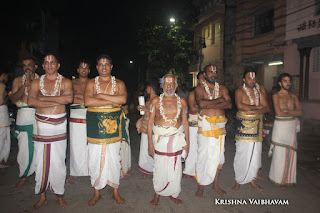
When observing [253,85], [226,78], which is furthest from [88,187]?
[226,78]

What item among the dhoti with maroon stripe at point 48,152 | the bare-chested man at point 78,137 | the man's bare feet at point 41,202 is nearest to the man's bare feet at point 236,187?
the bare-chested man at point 78,137

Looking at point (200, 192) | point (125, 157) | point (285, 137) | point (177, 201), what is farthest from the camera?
point (125, 157)

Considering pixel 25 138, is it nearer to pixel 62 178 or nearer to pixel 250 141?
pixel 62 178

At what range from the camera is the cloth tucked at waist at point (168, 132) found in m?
3.70

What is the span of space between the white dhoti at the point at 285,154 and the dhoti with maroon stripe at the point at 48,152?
3.85 metres

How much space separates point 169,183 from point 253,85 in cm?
245

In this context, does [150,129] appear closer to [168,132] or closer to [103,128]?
[168,132]

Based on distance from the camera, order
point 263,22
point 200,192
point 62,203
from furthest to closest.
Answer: point 263,22
point 200,192
point 62,203

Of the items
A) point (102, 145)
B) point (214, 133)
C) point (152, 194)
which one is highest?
point (214, 133)

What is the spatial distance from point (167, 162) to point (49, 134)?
1903 millimetres

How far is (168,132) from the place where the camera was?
12.1ft

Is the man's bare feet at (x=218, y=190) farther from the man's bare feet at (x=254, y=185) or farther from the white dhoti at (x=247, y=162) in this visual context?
the man's bare feet at (x=254, y=185)

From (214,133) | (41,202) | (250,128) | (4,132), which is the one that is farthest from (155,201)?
(4,132)

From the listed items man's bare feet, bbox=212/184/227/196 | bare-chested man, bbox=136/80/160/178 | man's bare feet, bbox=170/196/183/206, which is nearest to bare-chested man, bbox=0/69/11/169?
bare-chested man, bbox=136/80/160/178
